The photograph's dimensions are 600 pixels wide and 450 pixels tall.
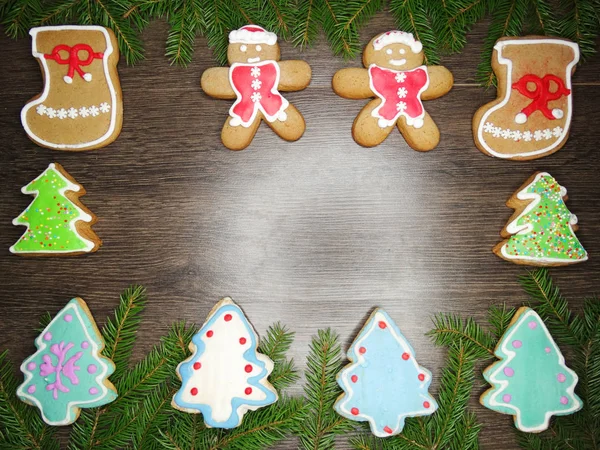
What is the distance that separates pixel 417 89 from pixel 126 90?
843 mm

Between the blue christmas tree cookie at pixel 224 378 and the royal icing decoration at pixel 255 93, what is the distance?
589 mm

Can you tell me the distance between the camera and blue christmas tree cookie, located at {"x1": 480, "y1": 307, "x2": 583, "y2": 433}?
52.3 inches

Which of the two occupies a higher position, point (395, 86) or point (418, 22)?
point (418, 22)

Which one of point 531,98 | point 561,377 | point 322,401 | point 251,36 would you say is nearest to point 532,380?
point 561,377

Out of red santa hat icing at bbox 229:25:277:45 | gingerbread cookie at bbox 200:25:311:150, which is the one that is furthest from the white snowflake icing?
red santa hat icing at bbox 229:25:277:45

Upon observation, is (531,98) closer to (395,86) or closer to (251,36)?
(395,86)

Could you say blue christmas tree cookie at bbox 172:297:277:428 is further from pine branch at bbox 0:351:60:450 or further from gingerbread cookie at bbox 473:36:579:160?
gingerbread cookie at bbox 473:36:579:160

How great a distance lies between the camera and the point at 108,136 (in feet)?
4.52

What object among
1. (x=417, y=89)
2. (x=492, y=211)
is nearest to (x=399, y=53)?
(x=417, y=89)

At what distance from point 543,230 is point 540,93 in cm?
39

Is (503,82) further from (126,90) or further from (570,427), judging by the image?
(126,90)

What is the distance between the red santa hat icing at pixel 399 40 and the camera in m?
1.35

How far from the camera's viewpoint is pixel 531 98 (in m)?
1.38

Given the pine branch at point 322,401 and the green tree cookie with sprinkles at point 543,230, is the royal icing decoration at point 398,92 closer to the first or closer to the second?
the green tree cookie with sprinkles at point 543,230
